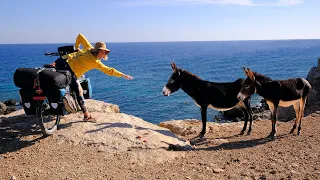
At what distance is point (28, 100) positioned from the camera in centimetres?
857

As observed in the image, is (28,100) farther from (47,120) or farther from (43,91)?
(47,120)

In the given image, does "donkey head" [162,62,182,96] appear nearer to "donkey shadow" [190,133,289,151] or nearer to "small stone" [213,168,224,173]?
"donkey shadow" [190,133,289,151]

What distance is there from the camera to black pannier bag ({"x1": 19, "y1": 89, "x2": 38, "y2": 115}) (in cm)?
843

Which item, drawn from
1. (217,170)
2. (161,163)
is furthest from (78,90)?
(217,170)

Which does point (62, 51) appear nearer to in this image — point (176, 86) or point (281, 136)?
point (176, 86)

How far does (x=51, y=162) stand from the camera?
739cm

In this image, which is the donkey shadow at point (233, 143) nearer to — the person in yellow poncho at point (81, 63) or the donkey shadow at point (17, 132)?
the person in yellow poncho at point (81, 63)

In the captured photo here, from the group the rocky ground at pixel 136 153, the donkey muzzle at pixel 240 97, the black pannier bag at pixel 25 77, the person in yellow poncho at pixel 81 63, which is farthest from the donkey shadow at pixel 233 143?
the black pannier bag at pixel 25 77

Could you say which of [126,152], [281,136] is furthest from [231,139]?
[126,152]

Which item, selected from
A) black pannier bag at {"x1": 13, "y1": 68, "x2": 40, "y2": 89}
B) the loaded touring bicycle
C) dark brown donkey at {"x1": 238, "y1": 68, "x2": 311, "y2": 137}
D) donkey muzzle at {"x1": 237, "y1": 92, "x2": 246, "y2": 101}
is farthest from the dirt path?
black pannier bag at {"x1": 13, "y1": 68, "x2": 40, "y2": 89}

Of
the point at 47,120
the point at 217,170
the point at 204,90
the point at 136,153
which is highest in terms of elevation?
the point at 204,90

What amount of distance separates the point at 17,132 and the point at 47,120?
0.91m

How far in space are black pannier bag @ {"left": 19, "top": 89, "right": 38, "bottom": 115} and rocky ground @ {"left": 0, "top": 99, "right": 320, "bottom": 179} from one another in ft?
2.65

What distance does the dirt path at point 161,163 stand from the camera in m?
6.92
